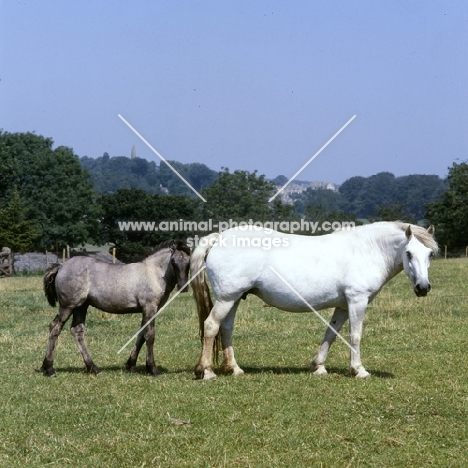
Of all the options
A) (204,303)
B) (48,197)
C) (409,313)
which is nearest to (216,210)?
(48,197)

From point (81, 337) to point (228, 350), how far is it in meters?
2.10

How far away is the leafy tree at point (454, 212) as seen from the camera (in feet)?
241

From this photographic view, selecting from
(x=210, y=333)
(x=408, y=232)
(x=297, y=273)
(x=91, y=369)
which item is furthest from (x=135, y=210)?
(x=408, y=232)

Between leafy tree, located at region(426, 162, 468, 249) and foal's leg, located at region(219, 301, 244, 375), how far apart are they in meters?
66.6

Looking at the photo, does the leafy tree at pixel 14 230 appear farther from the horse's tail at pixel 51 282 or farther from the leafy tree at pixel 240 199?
the horse's tail at pixel 51 282

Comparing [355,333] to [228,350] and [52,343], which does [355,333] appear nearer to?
[228,350]

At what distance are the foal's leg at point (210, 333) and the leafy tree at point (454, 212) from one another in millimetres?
66850

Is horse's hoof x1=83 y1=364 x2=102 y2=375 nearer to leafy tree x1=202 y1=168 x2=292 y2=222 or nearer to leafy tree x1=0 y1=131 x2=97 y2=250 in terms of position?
leafy tree x1=0 y1=131 x2=97 y2=250

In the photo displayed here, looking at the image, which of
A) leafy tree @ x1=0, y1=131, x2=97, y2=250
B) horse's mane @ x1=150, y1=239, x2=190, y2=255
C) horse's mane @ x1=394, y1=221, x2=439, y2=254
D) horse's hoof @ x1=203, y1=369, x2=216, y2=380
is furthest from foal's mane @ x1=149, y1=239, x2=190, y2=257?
leafy tree @ x1=0, y1=131, x2=97, y2=250

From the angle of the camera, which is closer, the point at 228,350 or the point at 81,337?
the point at 228,350

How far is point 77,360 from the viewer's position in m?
11.1

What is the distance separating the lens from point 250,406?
Answer: 7773 millimetres

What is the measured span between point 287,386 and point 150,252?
2897mm

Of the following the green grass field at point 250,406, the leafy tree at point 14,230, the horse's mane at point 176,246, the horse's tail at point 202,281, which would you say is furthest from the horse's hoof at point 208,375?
the leafy tree at point 14,230
